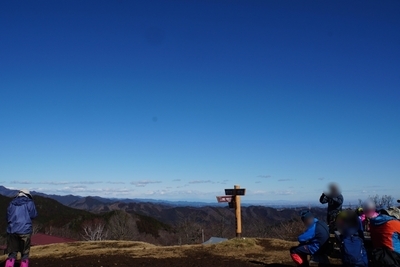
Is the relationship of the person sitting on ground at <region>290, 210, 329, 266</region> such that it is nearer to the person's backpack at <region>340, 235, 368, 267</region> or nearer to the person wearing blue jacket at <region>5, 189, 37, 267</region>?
the person's backpack at <region>340, 235, 368, 267</region>

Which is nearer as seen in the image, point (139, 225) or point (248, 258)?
point (248, 258)

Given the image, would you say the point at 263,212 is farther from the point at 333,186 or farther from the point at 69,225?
the point at 333,186

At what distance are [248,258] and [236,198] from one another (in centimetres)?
374

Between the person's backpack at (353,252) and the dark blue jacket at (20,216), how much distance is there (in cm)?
652

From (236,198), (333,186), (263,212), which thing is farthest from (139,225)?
(263,212)

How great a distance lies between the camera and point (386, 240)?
6.01m

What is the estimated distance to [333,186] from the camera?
1023 cm

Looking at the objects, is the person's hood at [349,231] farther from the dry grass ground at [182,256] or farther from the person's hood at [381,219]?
the dry grass ground at [182,256]

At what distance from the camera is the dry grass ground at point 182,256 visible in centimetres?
1004

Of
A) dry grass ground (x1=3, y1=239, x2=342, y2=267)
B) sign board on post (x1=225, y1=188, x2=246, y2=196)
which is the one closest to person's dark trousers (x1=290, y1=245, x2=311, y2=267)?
dry grass ground (x1=3, y1=239, x2=342, y2=267)

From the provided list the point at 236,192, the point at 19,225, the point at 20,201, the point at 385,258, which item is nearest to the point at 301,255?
→ the point at 385,258

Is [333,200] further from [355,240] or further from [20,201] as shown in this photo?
[20,201]

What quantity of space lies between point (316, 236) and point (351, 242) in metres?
0.98

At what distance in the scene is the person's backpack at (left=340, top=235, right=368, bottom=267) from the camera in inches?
227
